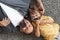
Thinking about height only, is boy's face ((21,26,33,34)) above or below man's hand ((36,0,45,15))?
below

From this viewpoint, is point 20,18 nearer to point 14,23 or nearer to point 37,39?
point 14,23

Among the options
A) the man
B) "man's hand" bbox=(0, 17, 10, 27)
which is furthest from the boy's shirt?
"man's hand" bbox=(0, 17, 10, 27)

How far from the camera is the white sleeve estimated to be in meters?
1.76

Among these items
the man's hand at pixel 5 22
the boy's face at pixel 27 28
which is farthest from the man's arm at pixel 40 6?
the man's hand at pixel 5 22

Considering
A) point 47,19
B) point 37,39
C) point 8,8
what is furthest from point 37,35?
point 8,8

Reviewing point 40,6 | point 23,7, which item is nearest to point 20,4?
point 23,7

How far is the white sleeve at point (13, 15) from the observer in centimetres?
176

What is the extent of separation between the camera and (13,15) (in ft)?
5.85

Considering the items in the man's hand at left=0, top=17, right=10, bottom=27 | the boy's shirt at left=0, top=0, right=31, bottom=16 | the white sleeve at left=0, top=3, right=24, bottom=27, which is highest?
the boy's shirt at left=0, top=0, right=31, bottom=16

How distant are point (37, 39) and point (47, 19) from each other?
0.20 metres

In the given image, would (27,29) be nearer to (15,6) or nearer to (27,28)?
(27,28)

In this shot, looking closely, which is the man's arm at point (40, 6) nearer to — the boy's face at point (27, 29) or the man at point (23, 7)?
the man at point (23, 7)

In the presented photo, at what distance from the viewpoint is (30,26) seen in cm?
179

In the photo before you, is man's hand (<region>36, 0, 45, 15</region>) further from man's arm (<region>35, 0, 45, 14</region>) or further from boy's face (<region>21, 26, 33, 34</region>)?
boy's face (<region>21, 26, 33, 34</region>)
